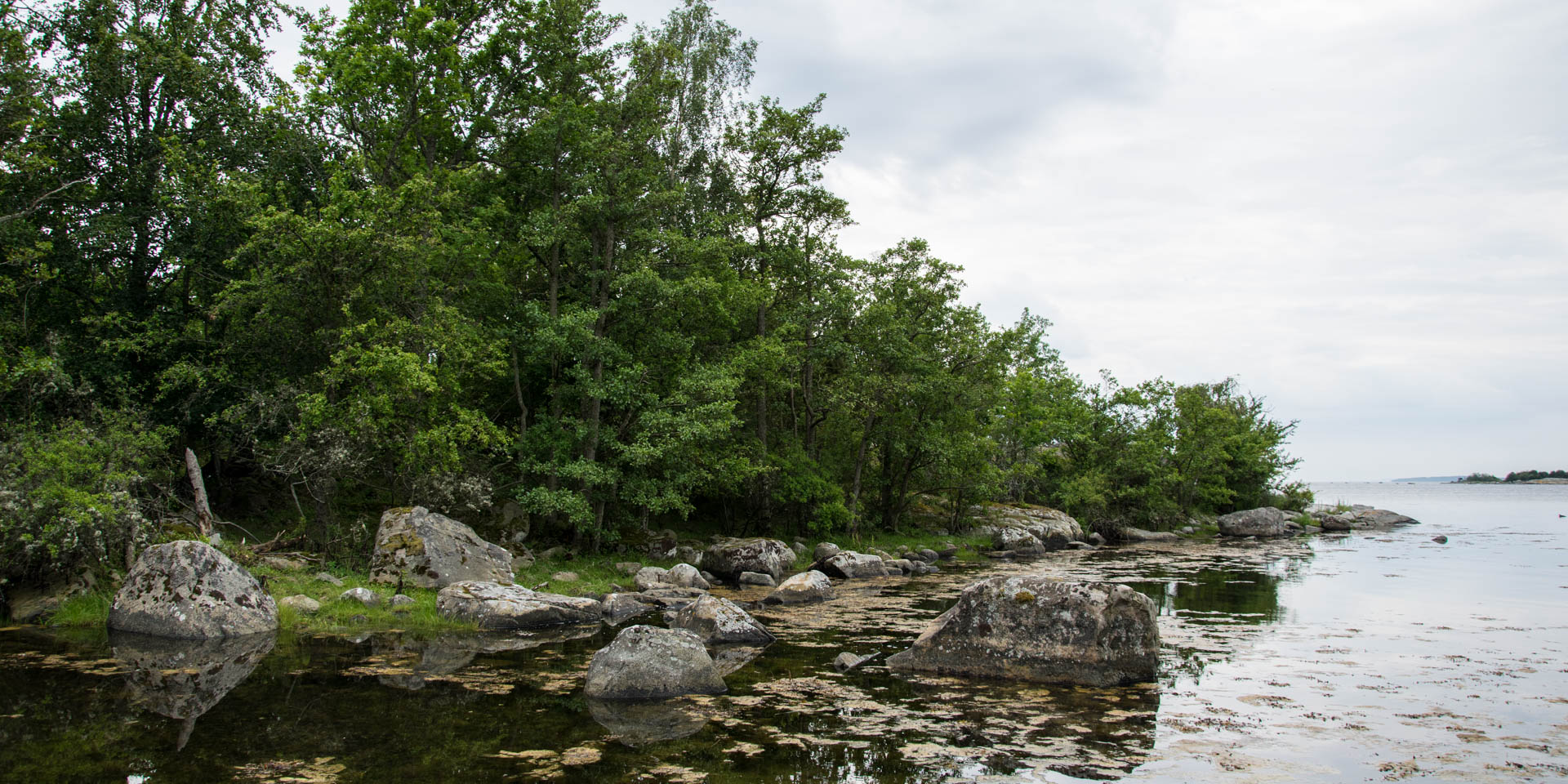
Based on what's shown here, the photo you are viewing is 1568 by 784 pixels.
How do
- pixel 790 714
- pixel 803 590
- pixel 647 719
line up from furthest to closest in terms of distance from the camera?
pixel 803 590
pixel 790 714
pixel 647 719

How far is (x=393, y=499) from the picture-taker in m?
21.9

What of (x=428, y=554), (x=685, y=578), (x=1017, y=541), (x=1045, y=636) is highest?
(x=428, y=554)

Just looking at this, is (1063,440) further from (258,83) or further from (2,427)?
(2,427)

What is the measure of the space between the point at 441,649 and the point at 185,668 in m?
3.49

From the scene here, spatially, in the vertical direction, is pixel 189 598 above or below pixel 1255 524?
above

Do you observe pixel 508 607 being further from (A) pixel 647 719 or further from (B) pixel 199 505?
(B) pixel 199 505

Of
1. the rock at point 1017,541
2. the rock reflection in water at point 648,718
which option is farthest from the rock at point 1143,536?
the rock reflection in water at point 648,718

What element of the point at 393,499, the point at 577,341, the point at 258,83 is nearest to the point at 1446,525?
the point at 577,341

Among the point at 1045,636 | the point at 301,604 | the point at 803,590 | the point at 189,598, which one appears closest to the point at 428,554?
the point at 301,604

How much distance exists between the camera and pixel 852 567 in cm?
2591

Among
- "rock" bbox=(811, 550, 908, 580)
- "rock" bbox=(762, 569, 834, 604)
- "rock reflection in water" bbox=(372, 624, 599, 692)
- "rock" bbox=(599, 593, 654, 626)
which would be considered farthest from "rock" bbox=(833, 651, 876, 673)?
"rock" bbox=(811, 550, 908, 580)

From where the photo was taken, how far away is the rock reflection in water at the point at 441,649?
11.5 m

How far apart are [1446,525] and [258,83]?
7541 centimetres

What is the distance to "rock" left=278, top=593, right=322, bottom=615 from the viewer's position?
15320 millimetres
